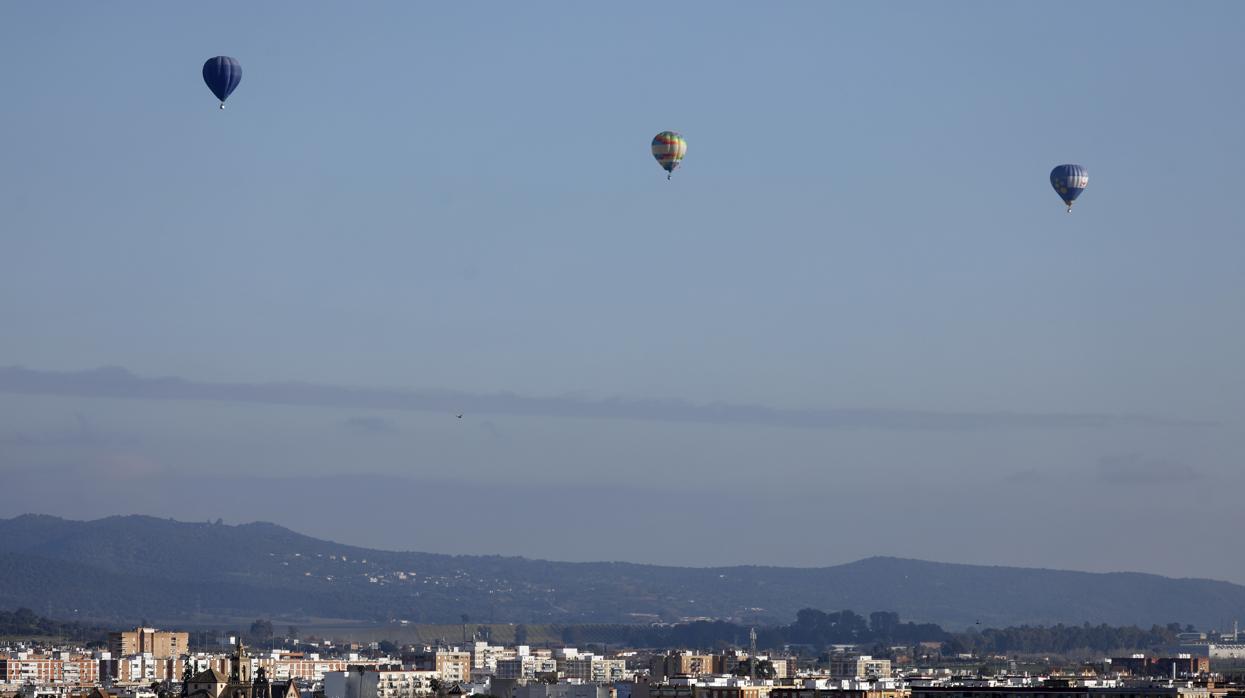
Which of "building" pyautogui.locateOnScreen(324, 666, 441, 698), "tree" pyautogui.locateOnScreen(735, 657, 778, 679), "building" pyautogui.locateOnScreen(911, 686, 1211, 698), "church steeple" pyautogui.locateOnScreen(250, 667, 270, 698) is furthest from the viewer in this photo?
"tree" pyautogui.locateOnScreen(735, 657, 778, 679)

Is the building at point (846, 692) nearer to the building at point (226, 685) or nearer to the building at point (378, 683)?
the building at point (226, 685)

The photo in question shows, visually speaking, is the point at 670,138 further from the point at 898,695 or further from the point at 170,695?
the point at 170,695

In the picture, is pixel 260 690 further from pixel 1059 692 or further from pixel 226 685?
pixel 1059 692

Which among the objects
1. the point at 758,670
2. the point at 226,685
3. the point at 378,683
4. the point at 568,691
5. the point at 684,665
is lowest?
the point at 226,685

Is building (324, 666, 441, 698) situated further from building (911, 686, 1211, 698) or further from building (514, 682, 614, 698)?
building (911, 686, 1211, 698)

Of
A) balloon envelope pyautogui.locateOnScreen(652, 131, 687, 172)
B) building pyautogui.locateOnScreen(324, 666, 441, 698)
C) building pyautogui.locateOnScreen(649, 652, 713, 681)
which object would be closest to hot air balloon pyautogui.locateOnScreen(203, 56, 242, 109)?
balloon envelope pyautogui.locateOnScreen(652, 131, 687, 172)

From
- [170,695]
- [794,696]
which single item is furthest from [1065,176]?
[170,695]

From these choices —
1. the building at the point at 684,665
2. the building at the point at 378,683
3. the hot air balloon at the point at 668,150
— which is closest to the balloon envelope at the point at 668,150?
the hot air balloon at the point at 668,150

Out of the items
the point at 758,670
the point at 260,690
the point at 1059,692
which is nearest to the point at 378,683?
the point at 758,670
